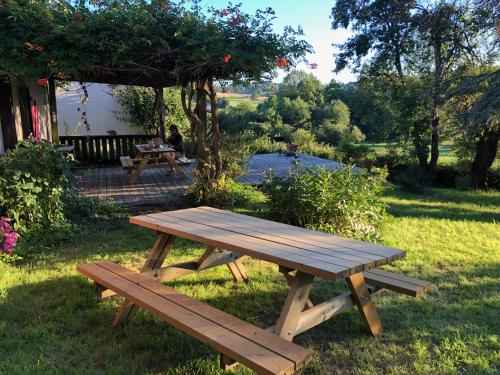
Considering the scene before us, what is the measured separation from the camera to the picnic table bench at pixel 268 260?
1924mm

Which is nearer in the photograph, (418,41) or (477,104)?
(477,104)

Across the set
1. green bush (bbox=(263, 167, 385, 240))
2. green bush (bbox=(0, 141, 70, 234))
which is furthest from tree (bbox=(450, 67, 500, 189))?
green bush (bbox=(0, 141, 70, 234))

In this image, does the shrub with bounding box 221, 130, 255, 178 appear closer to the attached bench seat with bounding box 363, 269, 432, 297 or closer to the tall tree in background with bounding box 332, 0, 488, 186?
the attached bench seat with bounding box 363, 269, 432, 297

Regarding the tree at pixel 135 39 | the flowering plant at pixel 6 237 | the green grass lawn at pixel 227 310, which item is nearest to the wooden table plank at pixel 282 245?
the green grass lawn at pixel 227 310

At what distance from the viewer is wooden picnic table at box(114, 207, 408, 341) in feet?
7.23

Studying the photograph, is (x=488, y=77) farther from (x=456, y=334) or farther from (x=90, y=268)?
(x=90, y=268)

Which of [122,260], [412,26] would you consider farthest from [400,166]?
[122,260]

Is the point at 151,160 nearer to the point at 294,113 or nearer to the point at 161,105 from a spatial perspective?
the point at 161,105

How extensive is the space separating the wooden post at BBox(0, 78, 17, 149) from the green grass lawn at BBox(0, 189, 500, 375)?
2.69 meters

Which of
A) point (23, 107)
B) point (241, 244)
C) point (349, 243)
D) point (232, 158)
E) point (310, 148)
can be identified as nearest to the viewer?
point (241, 244)

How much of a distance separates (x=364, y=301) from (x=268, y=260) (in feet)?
2.68

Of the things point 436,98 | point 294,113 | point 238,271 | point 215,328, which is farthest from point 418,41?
point 294,113

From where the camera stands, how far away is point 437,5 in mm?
12211

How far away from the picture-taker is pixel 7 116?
633 cm
